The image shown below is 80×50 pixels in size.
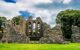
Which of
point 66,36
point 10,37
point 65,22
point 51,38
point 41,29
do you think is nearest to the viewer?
point 51,38

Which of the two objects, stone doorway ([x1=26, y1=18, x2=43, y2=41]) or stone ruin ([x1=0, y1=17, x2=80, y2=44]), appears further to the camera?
stone doorway ([x1=26, y1=18, x2=43, y2=41])

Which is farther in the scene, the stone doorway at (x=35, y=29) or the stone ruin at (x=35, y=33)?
the stone doorway at (x=35, y=29)

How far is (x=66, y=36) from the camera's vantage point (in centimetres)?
7312

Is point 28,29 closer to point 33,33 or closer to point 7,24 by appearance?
point 33,33

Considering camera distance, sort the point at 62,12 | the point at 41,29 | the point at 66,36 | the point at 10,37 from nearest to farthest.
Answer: the point at 10,37 → the point at 41,29 → the point at 66,36 → the point at 62,12

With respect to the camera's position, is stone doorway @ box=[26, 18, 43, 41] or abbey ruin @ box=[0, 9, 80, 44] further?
stone doorway @ box=[26, 18, 43, 41]

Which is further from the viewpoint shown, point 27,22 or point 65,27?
point 65,27

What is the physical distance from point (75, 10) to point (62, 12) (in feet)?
16.4

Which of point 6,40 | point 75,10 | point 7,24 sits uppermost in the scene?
point 75,10

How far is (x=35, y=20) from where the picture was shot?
217ft

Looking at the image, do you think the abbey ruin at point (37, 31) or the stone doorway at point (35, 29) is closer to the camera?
the abbey ruin at point (37, 31)

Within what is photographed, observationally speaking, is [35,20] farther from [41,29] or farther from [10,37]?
[10,37]

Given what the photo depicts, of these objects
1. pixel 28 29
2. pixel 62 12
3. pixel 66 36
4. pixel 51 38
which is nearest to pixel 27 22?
pixel 28 29

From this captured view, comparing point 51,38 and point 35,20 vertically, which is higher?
point 35,20
